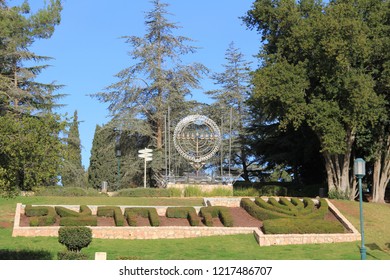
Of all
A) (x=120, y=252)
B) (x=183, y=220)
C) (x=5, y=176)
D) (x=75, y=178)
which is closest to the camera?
(x=5, y=176)

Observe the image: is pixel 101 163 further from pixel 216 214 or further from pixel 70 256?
pixel 70 256

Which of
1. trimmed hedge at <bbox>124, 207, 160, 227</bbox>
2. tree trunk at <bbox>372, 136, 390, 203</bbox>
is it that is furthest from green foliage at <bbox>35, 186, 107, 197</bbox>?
tree trunk at <bbox>372, 136, 390, 203</bbox>

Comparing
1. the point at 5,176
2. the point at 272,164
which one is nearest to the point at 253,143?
the point at 272,164

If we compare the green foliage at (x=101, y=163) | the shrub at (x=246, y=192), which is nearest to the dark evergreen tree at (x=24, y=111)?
the green foliage at (x=101, y=163)

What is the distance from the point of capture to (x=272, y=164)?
1784 inches

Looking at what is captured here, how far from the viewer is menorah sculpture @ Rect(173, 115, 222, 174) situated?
33.8 m

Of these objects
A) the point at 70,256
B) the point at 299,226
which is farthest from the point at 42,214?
the point at 299,226

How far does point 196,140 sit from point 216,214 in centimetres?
1012

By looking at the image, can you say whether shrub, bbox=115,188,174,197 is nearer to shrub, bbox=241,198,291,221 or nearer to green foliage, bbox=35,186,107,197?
green foliage, bbox=35,186,107,197

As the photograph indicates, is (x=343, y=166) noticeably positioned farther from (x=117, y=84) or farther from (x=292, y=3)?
(x=117, y=84)

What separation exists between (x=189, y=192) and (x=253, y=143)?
1267 cm

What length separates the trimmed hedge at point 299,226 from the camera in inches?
A: 872

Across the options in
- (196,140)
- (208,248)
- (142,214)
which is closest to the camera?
(208,248)

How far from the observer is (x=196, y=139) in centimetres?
3475
